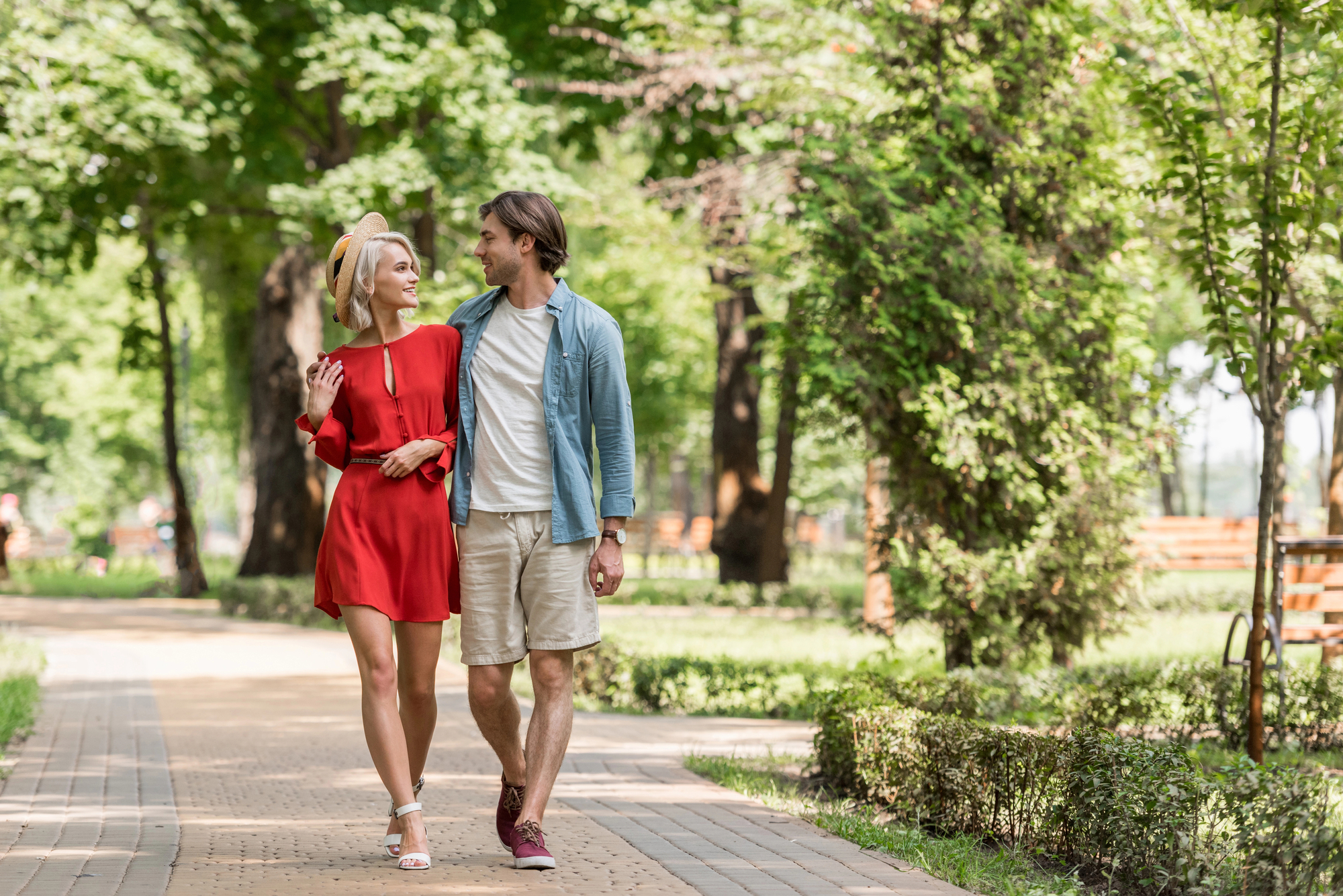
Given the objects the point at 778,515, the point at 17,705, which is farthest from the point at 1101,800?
the point at 778,515

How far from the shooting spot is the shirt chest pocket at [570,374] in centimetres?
436

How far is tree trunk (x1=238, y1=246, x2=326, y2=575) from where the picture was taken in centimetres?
2095

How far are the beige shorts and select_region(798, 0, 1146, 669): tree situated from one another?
3.81 metres

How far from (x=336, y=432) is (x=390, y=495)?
270mm

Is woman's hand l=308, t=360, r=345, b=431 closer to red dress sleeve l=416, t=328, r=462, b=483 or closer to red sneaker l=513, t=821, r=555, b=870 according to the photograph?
red dress sleeve l=416, t=328, r=462, b=483

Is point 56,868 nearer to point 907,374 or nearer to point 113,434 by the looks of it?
point 907,374

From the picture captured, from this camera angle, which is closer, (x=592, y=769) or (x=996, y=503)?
(x=592, y=769)

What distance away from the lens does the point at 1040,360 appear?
821 centimetres

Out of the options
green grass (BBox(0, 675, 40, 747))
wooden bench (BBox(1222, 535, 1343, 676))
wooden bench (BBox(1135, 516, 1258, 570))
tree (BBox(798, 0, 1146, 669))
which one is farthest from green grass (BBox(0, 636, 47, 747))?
wooden bench (BBox(1135, 516, 1258, 570))

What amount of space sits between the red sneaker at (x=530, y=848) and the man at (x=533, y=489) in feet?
0.09

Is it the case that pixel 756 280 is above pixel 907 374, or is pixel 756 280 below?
above

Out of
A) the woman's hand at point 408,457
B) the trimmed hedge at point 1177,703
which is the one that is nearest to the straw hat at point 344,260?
the woman's hand at point 408,457

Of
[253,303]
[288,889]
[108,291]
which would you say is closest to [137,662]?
[288,889]

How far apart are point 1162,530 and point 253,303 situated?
687 inches
